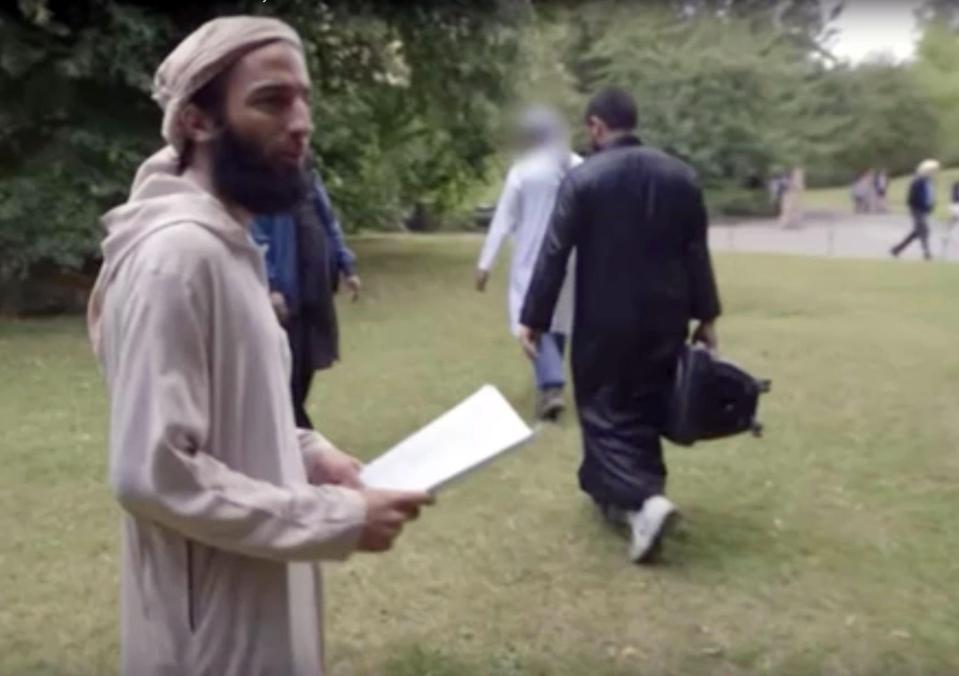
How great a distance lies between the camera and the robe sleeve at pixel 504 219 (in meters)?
6.43

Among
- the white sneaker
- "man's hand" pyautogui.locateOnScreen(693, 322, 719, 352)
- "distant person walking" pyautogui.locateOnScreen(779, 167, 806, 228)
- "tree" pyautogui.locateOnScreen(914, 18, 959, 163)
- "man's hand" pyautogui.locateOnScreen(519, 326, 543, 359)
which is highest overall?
"tree" pyautogui.locateOnScreen(914, 18, 959, 163)

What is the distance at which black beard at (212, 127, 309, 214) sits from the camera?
1.68 m

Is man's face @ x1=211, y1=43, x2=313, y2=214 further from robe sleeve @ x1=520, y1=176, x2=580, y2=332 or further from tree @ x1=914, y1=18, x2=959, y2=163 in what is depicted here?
robe sleeve @ x1=520, y1=176, x2=580, y2=332

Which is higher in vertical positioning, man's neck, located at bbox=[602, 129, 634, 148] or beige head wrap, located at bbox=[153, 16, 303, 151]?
beige head wrap, located at bbox=[153, 16, 303, 151]

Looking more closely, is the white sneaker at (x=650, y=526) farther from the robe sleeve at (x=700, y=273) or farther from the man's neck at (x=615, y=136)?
the man's neck at (x=615, y=136)

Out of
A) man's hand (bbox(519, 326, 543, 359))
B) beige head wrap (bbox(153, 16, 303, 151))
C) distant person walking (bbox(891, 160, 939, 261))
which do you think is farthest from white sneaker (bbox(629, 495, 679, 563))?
beige head wrap (bbox(153, 16, 303, 151))

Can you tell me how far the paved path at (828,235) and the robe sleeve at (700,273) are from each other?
1124mm

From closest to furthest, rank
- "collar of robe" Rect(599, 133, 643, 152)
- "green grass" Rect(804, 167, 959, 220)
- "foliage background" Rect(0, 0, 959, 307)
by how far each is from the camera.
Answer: "foliage background" Rect(0, 0, 959, 307)
"green grass" Rect(804, 167, 959, 220)
"collar of robe" Rect(599, 133, 643, 152)

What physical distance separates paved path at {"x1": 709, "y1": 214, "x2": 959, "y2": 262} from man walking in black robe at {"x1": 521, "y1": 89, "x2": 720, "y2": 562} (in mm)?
1195

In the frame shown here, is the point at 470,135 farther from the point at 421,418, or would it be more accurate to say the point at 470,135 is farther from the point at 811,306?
the point at 421,418

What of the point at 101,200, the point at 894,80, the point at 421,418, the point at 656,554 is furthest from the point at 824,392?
the point at 101,200

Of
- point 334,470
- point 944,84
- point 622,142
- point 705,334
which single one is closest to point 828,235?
point 705,334

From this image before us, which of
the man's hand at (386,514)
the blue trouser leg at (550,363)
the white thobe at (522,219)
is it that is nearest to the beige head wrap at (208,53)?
the man's hand at (386,514)

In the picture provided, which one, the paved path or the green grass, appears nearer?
the green grass
